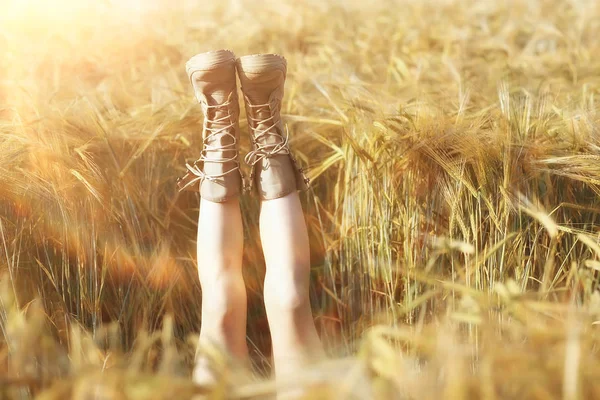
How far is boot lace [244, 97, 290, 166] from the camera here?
108cm

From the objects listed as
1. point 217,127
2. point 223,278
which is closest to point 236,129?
point 217,127

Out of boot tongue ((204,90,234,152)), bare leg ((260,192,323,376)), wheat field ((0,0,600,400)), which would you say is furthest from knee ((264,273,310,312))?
boot tongue ((204,90,234,152))

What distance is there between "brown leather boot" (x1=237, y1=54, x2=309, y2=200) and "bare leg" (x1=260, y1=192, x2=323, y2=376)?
29 mm

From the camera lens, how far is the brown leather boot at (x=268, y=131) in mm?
1059

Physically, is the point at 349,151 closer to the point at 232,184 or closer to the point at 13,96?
the point at 232,184

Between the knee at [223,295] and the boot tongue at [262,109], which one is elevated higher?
the boot tongue at [262,109]

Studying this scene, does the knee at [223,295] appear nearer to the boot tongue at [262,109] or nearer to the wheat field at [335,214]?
the wheat field at [335,214]

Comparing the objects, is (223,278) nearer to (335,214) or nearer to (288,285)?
(288,285)

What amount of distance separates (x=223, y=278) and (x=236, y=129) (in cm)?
31

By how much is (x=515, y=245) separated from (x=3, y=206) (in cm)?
100

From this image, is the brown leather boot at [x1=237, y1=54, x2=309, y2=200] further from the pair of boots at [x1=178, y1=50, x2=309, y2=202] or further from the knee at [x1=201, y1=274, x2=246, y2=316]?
the knee at [x1=201, y1=274, x2=246, y2=316]

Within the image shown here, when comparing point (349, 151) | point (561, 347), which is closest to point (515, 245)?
point (349, 151)

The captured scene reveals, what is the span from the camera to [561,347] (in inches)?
23.2

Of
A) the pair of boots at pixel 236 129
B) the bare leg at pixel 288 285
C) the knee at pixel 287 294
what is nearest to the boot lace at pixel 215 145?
the pair of boots at pixel 236 129
